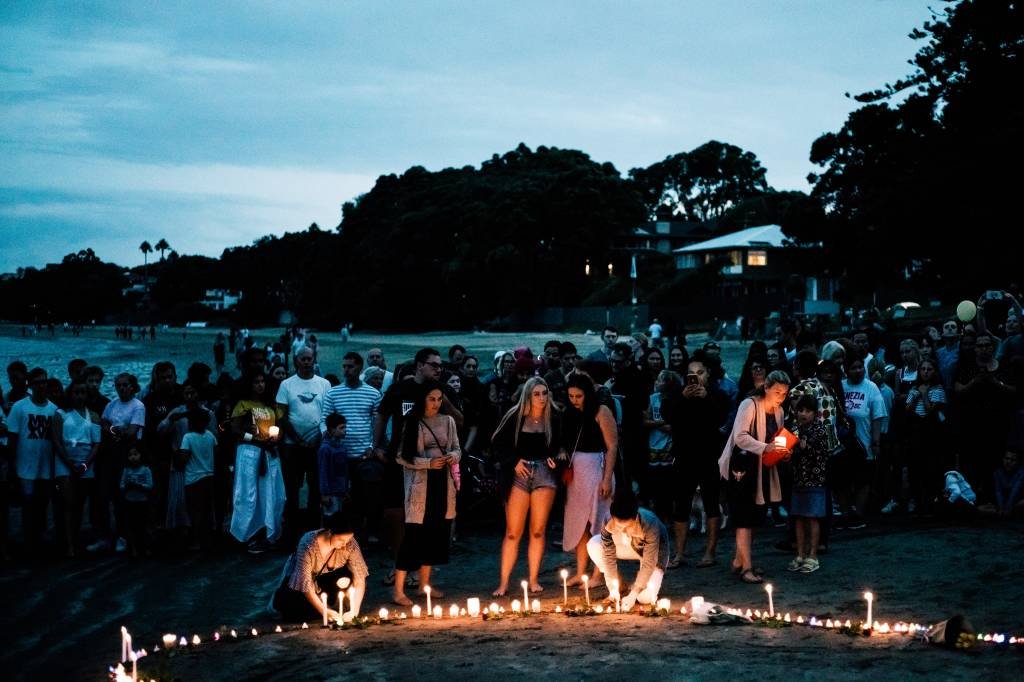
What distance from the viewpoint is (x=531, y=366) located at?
14.2 meters

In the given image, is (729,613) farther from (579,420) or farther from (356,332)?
(356,332)

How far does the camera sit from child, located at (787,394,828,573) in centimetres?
1062

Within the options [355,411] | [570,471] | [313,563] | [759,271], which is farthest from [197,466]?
[759,271]

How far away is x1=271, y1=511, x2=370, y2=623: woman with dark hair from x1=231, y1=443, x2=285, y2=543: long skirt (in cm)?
346

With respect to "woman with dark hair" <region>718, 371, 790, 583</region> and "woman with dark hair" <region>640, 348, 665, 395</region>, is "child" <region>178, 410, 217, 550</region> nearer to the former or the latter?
"woman with dark hair" <region>640, 348, 665, 395</region>

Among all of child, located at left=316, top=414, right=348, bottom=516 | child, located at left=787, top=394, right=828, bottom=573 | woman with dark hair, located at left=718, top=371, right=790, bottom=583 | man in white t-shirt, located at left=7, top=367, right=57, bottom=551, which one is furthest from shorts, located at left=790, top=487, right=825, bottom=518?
man in white t-shirt, located at left=7, top=367, right=57, bottom=551

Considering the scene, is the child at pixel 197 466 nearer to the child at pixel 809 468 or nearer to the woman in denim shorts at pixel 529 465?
the woman in denim shorts at pixel 529 465

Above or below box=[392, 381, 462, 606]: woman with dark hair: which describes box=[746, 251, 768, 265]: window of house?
above

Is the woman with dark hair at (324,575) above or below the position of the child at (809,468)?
below

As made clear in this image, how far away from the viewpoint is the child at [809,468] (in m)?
10.6

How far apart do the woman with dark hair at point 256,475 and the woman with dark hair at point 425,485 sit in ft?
10.5

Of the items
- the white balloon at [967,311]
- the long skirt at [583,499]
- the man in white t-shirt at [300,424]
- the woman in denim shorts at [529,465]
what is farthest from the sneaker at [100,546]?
the white balloon at [967,311]

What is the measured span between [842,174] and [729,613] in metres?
28.0

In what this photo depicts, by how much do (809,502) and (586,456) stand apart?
229 centimetres
